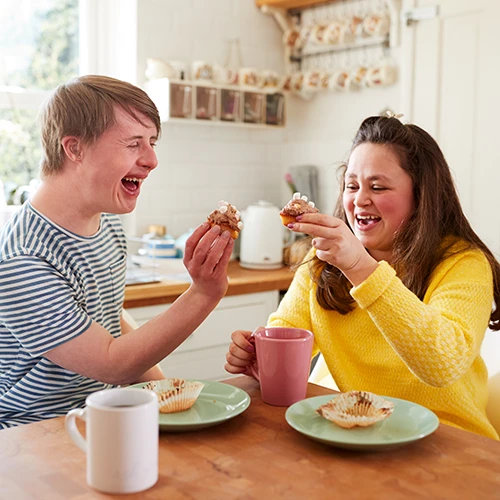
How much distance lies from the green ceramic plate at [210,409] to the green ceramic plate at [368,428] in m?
0.10

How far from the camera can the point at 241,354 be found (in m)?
1.45

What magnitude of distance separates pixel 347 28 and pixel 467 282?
2.10 m

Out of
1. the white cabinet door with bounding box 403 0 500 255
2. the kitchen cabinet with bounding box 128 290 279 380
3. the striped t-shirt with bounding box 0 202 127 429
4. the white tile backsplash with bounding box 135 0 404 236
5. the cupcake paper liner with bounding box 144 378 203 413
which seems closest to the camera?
the cupcake paper liner with bounding box 144 378 203 413

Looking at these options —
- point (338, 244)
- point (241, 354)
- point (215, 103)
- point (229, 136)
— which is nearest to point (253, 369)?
point (241, 354)

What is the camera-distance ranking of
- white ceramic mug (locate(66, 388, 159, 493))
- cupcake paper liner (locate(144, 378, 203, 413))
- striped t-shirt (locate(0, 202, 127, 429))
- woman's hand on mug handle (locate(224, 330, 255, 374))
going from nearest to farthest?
white ceramic mug (locate(66, 388, 159, 493))
cupcake paper liner (locate(144, 378, 203, 413))
striped t-shirt (locate(0, 202, 127, 429))
woman's hand on mug handle (locate(224, 330, 255, 374))

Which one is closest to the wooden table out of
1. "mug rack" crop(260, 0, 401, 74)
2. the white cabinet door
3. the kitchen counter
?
the kitchen counter

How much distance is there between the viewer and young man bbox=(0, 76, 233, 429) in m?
1.34

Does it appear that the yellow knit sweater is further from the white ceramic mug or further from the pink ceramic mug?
the white ceramic mug

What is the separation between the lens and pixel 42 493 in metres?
0.92

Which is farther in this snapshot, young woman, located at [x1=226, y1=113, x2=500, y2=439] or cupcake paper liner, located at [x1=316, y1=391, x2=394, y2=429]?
young woman, located at [x1=226, y1=113, x2=500, y2=439]

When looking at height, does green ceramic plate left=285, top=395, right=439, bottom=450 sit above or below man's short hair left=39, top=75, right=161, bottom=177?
below

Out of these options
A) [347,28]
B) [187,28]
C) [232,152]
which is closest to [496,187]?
[347,28]

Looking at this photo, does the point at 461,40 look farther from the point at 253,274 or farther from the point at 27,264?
the point at 27,264

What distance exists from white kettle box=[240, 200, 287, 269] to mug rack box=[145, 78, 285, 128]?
0.48 meters
